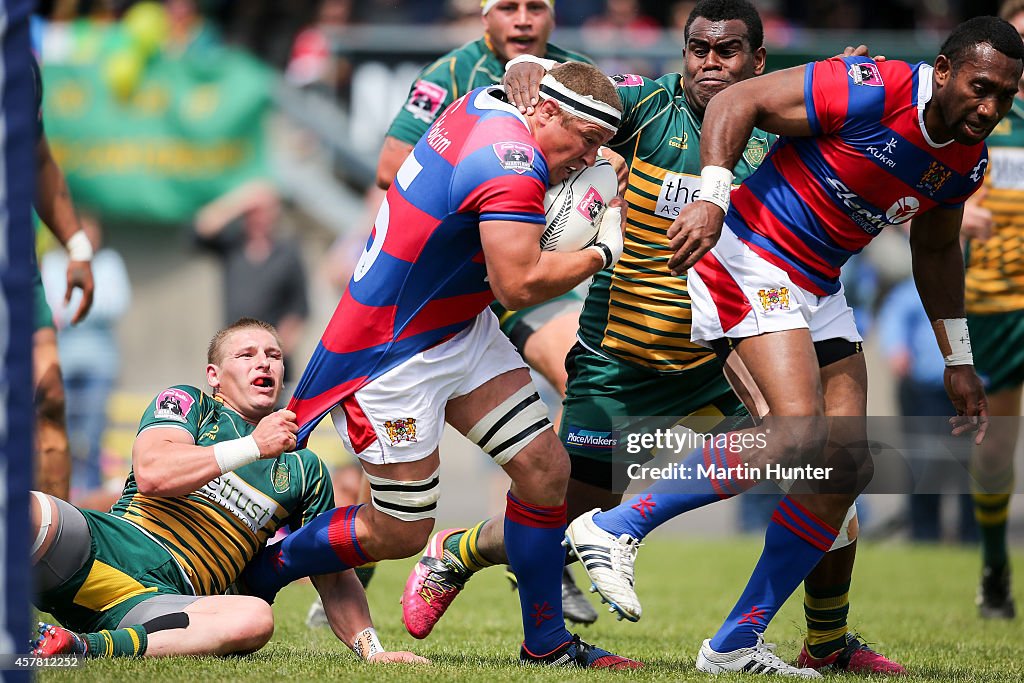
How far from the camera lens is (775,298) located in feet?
16.1

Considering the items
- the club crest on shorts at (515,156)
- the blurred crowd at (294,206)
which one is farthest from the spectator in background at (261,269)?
the club crest on shorts at (515,156)

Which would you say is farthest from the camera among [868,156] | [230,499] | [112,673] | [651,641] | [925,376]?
[925,376]

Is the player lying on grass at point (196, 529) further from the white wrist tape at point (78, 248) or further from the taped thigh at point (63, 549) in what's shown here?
the white wrist tape at point (78, 248)

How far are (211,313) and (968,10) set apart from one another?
10.2 metres

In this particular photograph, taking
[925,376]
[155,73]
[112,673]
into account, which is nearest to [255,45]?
[155,73]

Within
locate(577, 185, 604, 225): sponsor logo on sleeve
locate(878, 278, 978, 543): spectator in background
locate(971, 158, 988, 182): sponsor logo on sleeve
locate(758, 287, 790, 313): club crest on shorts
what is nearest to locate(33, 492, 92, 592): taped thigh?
locate(577, 185, 604, 225): sponsor logo on sleeve

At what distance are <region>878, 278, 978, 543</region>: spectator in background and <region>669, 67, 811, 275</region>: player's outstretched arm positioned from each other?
7471mm

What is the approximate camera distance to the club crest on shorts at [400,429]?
189 inches

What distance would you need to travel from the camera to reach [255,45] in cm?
1617

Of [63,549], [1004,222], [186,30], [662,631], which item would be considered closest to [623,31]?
[186,30]

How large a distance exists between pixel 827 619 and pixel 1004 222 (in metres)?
3.14

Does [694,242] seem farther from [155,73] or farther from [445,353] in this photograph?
[155,73]

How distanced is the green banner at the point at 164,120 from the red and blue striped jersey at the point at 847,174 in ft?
33.6

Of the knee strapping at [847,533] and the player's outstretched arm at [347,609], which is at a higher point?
the knee strapping at [847,533]
